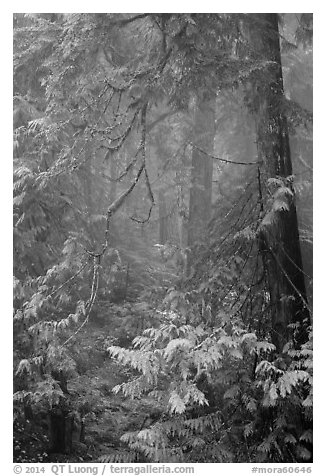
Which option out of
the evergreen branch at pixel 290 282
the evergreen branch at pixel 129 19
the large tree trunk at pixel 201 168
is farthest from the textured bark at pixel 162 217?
the evergreen branch at pixel 129 19

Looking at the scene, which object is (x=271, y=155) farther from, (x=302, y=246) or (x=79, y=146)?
(x=79, y=146)

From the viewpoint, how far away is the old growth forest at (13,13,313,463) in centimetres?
465

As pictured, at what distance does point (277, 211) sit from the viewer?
5.04 m

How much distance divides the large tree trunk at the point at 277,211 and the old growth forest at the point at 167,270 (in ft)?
0.06

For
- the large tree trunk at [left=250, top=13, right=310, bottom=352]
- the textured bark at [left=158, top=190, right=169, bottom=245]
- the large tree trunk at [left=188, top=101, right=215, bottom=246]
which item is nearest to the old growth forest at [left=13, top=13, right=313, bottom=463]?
the large tree trunk at [left=250, top=13, right=310, bottom=352]

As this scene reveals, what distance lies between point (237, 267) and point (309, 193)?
1.28 m

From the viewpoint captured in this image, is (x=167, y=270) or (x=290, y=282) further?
(x=167, y=270)

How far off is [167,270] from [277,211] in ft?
7.98

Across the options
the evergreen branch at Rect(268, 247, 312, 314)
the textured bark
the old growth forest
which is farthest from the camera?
the textured bark

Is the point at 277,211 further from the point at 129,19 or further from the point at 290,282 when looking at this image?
the point at 129,19

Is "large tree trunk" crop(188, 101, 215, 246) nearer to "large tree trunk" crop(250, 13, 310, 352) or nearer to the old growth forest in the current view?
the old growth forest

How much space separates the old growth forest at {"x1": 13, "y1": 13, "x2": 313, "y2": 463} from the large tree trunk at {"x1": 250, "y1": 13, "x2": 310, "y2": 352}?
2cm

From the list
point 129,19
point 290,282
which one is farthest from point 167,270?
point 129,19
